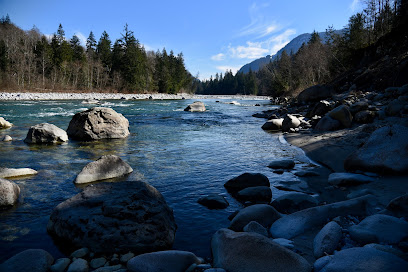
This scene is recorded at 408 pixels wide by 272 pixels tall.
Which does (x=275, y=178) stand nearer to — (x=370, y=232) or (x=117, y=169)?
(x=370, y=232)

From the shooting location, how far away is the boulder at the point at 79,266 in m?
2.62

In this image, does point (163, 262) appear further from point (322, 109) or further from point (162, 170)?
point (322, 109)

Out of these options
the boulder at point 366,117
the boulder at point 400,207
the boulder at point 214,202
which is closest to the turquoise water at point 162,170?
the boulder at point 214,202

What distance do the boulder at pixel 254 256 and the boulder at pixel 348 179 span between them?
2.99m

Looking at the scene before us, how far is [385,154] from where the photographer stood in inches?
198

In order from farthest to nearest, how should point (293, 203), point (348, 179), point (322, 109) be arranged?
1. point (322, 109)
2. point (348, 179)
3. point (293, 203)

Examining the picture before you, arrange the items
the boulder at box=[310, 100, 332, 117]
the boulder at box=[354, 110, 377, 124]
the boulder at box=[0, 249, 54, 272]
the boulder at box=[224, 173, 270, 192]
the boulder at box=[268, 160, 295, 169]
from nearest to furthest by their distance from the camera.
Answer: the boulder at box=[0, 249, 54, 272] → the boulder at box=[224, 173, 270, 192] → the boulder at box=[268, 160, 295, 169] → the boulder at box=[354, 110, 377, 124] → the boulder at box=[310, 100, 332, 117]

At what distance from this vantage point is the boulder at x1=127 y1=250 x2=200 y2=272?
2.60m

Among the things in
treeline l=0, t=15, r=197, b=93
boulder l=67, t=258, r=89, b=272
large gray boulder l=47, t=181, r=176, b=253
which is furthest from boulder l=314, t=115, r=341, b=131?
treeline l=0, t=15, r=197, b=93

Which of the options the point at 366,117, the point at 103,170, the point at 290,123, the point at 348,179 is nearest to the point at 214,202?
the point at 348,179

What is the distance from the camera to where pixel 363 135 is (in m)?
8.18

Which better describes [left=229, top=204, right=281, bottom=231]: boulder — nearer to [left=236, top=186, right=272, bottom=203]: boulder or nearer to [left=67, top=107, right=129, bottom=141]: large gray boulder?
→ [left=236, top=186, right=272, bottom=203]: boulder

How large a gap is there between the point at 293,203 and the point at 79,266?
302cm

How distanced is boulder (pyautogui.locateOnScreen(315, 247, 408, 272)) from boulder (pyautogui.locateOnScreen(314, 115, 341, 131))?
8.71 m
